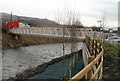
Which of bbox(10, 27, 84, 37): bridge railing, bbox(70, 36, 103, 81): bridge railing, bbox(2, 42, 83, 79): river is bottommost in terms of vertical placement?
bbox(2, 42, 83, 79): river

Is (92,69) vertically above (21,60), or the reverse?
(92,69)

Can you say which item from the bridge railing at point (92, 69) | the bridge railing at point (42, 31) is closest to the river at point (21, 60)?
the bridge railing at point (42, 31)

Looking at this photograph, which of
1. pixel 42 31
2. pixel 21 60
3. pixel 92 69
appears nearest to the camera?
pixel 92 69

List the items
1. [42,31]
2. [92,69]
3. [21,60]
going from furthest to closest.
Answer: [42,31] < [21,60] < [92,69]

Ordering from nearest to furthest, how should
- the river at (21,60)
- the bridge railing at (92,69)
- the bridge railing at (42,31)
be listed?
the bridge railing at (92,69) → the river at (21,60) → the bridge railing at (42,31)

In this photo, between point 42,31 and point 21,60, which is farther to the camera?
point 42,31

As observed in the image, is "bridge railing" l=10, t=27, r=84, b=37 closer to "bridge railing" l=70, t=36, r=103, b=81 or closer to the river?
the river

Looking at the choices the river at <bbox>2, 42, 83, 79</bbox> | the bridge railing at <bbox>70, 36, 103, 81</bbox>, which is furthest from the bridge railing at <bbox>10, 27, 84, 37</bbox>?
the bridge railing at <bbox>70, 36, 103, 81</bbox>

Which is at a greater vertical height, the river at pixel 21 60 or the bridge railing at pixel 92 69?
the bridge railing at pixel 92 69

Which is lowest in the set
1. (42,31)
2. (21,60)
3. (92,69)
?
(21,60)

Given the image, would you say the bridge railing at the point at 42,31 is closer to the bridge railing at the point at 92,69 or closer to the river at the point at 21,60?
the river at the point at 21,60

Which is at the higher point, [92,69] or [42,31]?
[42,31]

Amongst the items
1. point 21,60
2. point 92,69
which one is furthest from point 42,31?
point 92,69

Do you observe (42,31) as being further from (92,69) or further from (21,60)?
(92,69)
